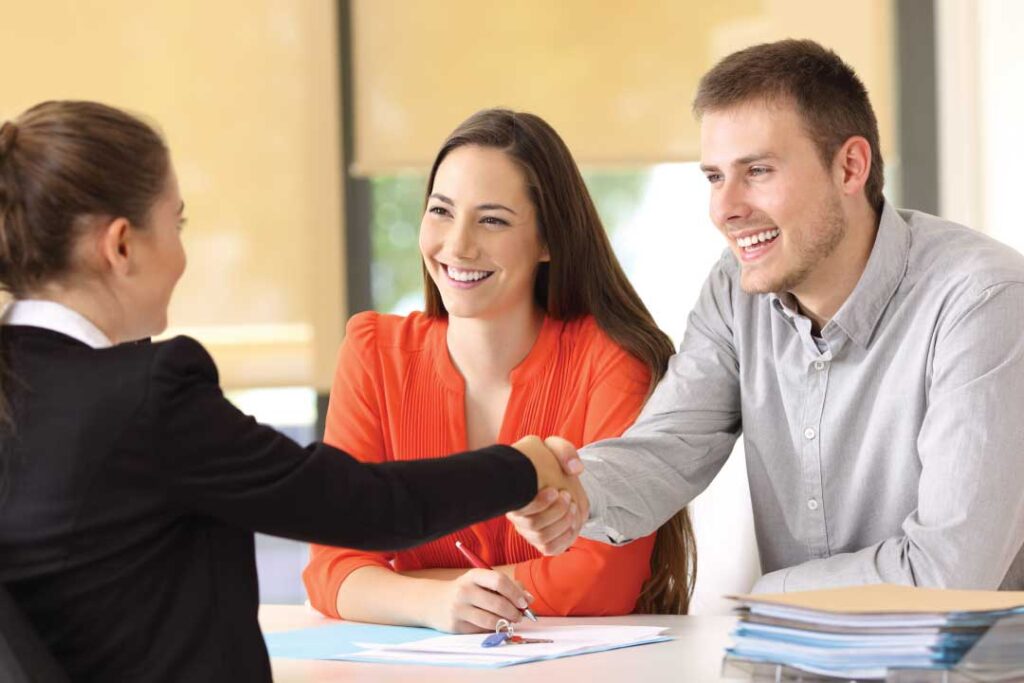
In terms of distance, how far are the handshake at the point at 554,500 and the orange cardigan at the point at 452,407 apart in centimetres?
17

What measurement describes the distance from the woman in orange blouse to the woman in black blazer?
2.85 ft

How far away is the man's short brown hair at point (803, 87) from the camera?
211 centimetres

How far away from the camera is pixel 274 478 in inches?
49.4

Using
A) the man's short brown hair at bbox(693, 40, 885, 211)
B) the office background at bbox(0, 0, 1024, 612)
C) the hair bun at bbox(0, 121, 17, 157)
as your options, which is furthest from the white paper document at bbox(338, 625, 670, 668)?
the office background at bbox(0, 0, 1024, 612)

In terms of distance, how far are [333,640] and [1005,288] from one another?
1093 millimetres

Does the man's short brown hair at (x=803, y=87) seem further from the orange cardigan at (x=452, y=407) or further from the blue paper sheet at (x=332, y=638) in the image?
the blue paper sheet at (x=332, y=638)

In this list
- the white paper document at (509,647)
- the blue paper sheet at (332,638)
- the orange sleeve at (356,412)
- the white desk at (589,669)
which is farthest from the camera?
the orange sleeve at (356,412)

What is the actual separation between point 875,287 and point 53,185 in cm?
127

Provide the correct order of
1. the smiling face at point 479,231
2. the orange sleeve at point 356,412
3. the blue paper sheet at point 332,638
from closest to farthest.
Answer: the blue paper sheet at point 332,638
the orange sleeve at point 356,412
the smiling face at point 479,231

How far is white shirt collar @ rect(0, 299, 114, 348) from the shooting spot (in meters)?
1.27

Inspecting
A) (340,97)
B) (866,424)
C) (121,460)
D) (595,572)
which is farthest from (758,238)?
(340,97)

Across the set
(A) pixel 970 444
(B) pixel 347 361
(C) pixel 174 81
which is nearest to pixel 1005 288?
(A) pixel 970 444

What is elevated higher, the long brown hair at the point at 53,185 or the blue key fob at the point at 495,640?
the long brown hair at the point at 53,185

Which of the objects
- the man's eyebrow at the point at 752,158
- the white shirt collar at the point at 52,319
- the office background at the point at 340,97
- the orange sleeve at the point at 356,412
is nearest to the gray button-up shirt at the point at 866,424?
the man's eyebrow at the point at 752,158
